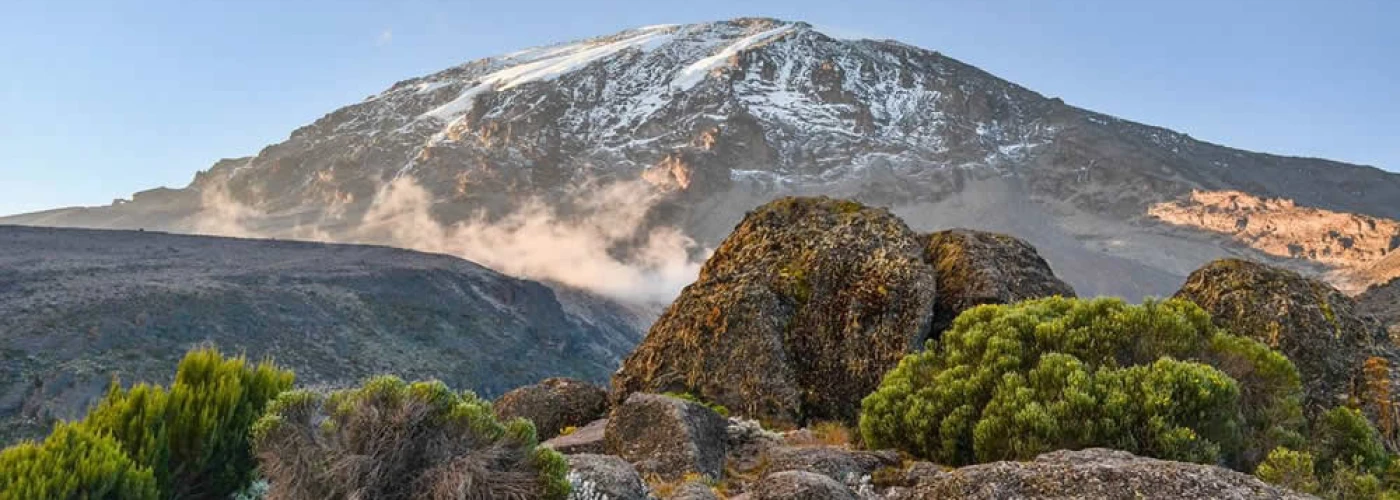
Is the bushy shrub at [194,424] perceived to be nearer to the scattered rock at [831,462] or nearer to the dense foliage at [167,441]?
the dense foliage at [167,441]

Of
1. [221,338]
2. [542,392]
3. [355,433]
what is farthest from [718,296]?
[221,338]

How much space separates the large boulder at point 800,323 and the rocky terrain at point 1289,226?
16218 cm

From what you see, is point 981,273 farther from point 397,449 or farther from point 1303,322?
point 397,449

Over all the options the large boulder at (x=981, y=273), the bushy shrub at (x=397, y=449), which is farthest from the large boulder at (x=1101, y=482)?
the large boulder at (x=981, y=273)

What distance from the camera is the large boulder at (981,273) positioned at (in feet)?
48.7

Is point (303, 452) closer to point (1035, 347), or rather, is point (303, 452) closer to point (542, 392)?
point (1035, 347)

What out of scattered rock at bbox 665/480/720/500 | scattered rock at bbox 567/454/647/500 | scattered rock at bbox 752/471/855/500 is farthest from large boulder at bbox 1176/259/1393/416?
scattered rock at bbox 567/454/647/500

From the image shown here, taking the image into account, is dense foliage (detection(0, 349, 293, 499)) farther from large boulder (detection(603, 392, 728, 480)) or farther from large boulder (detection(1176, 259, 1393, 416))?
large boulder (detection(1176, 259, 1393, 416))

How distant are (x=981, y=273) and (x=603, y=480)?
1006cm

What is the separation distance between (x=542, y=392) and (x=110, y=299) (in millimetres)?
79240

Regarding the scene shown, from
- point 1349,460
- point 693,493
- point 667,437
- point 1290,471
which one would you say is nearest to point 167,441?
point 693,493

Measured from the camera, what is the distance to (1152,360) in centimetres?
963

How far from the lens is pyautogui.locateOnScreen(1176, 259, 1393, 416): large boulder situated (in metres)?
11.7

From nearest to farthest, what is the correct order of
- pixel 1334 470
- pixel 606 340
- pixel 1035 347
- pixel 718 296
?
pixel 1334 470
pixel 1035 347
pixel 718 296
pixel 606 340
